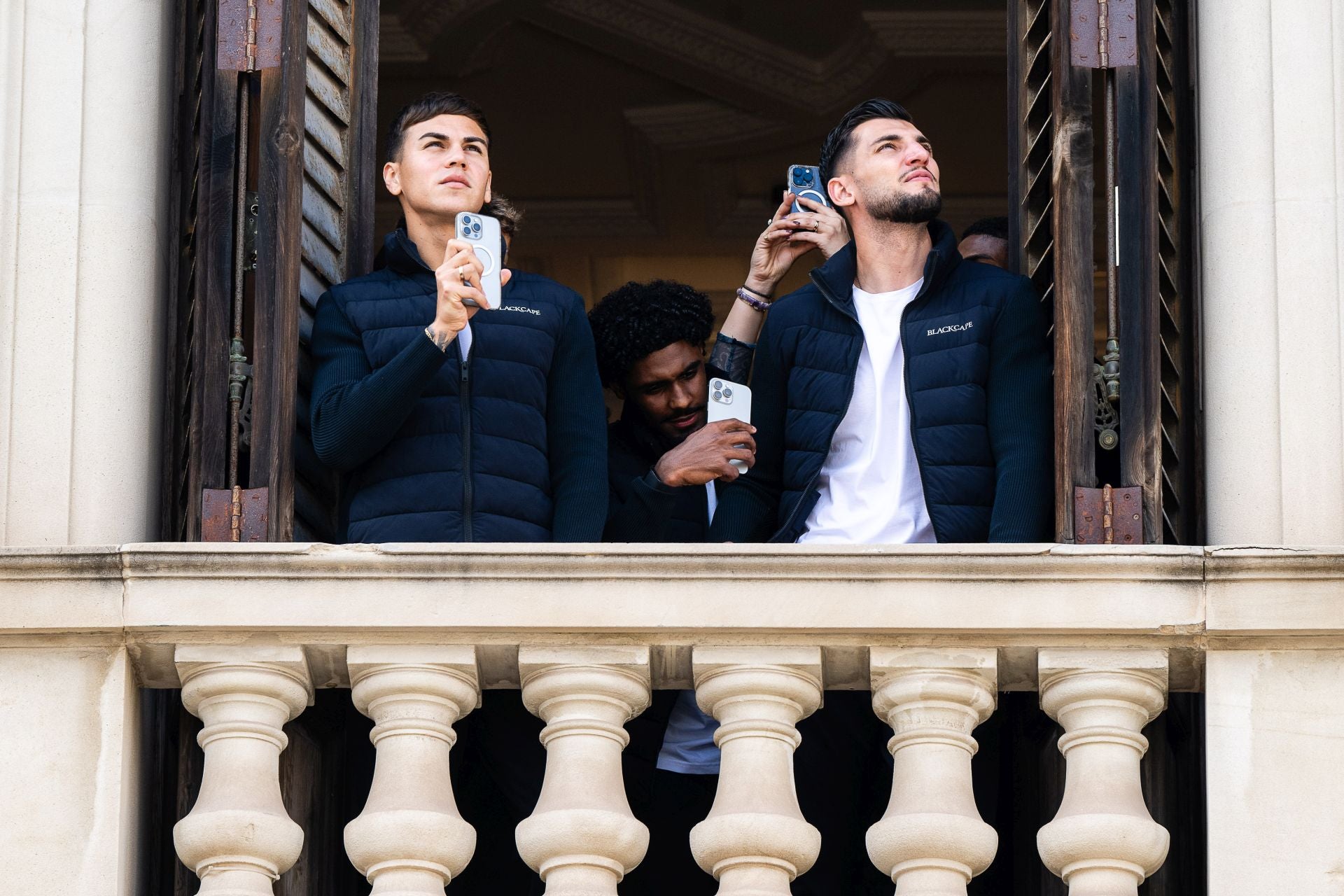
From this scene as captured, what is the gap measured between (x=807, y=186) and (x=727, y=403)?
0.82 m

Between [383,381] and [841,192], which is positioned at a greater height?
[841,192]

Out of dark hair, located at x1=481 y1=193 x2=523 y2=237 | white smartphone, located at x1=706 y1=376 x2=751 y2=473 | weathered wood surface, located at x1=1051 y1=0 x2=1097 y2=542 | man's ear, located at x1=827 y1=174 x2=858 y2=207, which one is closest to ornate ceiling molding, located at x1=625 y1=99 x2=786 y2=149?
dark hair, located at x1=481 y1=193 x2=523 y2=237

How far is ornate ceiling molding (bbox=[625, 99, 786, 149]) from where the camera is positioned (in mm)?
10969

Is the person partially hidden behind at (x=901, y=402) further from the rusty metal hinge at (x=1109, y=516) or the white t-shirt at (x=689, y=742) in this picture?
the white t-shirt at (x=689, y=742)

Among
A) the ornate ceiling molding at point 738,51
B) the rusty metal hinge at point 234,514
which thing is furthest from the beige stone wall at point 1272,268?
the ornate ceiling molding at point 738,51

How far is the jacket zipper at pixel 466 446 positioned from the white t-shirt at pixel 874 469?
686 millimetres

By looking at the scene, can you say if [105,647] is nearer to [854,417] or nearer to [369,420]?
[369,420]

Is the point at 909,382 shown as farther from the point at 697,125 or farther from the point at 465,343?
the point at 697,125

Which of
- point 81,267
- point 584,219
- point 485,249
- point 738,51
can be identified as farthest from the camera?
point 584,219

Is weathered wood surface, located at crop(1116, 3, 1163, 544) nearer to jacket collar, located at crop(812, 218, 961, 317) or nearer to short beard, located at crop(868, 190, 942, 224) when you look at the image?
jacket collar, located at crop(812, 218, 961, 317)

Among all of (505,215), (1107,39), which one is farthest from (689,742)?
(1107,39)

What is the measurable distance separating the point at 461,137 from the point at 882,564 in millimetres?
1523

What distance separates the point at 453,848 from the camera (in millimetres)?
4785

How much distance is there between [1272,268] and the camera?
524 centimetres
